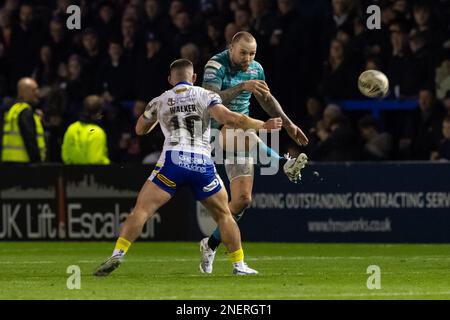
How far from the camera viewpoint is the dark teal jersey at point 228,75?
14.5 metres

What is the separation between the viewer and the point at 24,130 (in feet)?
68.0

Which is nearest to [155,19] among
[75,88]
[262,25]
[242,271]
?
[75,88]

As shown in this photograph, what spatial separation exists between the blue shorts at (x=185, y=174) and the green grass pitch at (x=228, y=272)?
2.95 feet

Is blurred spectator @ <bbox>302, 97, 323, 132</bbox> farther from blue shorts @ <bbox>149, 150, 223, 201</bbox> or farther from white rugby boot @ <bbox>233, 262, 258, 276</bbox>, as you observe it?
blue shorts @ <bbox>149, 150, 223, 201</bbox>

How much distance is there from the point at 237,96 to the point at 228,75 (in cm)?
25

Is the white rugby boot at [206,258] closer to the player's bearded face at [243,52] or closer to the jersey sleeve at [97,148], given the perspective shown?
the player's bearded face at [243,52]

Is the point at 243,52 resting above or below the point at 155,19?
below

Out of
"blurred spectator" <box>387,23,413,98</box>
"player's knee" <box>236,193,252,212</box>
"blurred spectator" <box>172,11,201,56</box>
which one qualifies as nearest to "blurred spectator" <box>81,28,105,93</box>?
"blurred spectator" <box>172,11,201,56</box>

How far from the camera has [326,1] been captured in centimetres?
2403

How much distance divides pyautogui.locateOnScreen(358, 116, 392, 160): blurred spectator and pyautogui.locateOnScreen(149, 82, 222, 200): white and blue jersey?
24.3 ft

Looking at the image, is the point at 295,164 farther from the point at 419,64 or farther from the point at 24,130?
the point at 24,130

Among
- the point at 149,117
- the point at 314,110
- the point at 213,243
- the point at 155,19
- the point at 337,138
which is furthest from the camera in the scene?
the point at 155,19

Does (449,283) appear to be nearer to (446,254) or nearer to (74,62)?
(446,254)

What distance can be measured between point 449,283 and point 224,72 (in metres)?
3.57
